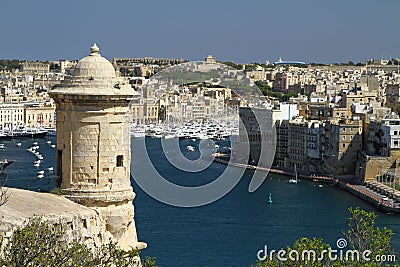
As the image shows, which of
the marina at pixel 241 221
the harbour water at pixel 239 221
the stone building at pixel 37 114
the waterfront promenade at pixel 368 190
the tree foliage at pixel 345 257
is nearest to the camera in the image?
the tree foliage at pixel 345 257

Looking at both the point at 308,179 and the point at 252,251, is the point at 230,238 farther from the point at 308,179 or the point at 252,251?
the point at 308,179

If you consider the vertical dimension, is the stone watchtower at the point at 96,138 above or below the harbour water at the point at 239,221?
above

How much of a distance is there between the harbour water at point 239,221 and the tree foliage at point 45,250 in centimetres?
923

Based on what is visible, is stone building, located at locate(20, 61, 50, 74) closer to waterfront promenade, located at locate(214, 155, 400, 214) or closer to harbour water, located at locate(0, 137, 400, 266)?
waterfront promenade, located at locate(214, 155, 400, 214)

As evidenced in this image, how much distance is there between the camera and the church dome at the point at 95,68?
427cm

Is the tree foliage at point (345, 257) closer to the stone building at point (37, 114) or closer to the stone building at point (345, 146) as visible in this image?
the stone building at point (345, 146)

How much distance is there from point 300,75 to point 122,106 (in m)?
68.7

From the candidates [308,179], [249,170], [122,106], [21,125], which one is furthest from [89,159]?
[21,125]

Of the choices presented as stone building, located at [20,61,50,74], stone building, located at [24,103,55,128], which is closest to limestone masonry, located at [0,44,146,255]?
stone building, located at [24,103,55,128]

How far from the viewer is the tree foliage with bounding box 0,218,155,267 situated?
3389 millimetres

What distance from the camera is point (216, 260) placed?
15375 mm

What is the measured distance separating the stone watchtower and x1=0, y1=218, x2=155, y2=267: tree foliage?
0.42m

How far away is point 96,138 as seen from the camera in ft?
13.9

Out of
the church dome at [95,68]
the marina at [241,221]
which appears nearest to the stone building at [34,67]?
the marina at [241,221]
